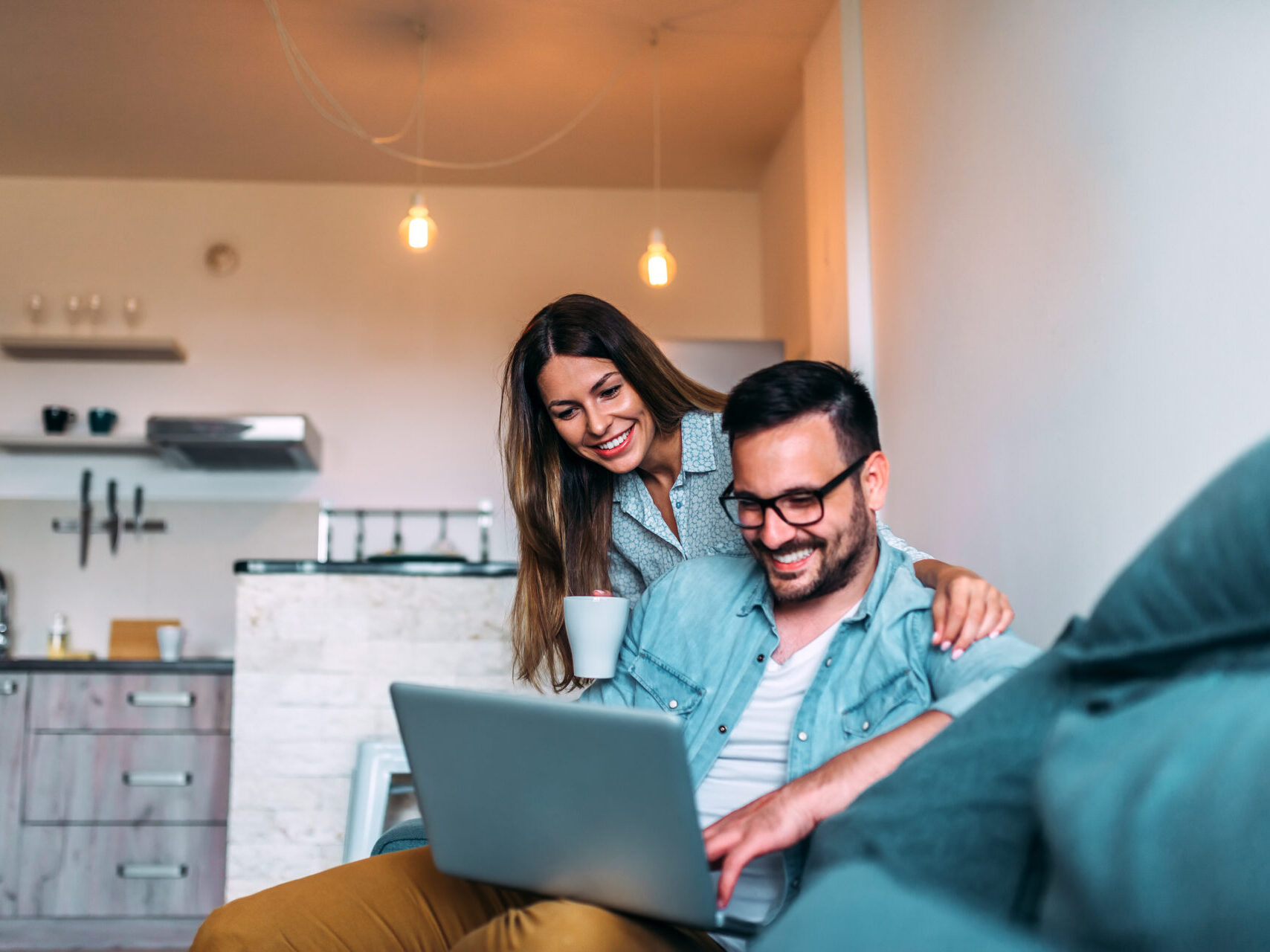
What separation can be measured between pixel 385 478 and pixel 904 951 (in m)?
4.73

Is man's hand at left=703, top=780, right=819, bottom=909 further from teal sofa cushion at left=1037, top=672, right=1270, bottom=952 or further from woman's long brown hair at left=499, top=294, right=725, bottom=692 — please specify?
woman's long brown hair at left=499, top=294, right=725, bottom=692

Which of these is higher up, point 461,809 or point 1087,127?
point 1087,127

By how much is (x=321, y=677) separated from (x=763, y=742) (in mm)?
1913

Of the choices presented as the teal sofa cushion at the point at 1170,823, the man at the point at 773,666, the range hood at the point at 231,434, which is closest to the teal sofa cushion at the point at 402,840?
the man at the point at 773,666

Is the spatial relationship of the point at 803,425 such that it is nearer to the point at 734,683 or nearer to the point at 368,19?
the point at 734,683

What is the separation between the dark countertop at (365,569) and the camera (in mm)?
3102

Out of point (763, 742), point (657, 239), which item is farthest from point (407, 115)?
point (763, 742)

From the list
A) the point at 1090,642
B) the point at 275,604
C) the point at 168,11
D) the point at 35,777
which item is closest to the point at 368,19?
the point at 168,11

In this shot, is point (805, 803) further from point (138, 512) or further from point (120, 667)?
point (138, 512)

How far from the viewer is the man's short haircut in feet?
4.90

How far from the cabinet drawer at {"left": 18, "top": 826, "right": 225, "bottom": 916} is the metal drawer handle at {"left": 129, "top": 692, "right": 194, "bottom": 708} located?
0.39 m

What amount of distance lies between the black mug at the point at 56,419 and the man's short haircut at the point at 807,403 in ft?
14.1

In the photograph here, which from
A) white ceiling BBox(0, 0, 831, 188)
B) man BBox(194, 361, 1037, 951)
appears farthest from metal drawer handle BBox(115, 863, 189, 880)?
white ceiling BBox(0, 0, 831, 188)

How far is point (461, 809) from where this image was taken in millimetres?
1158
